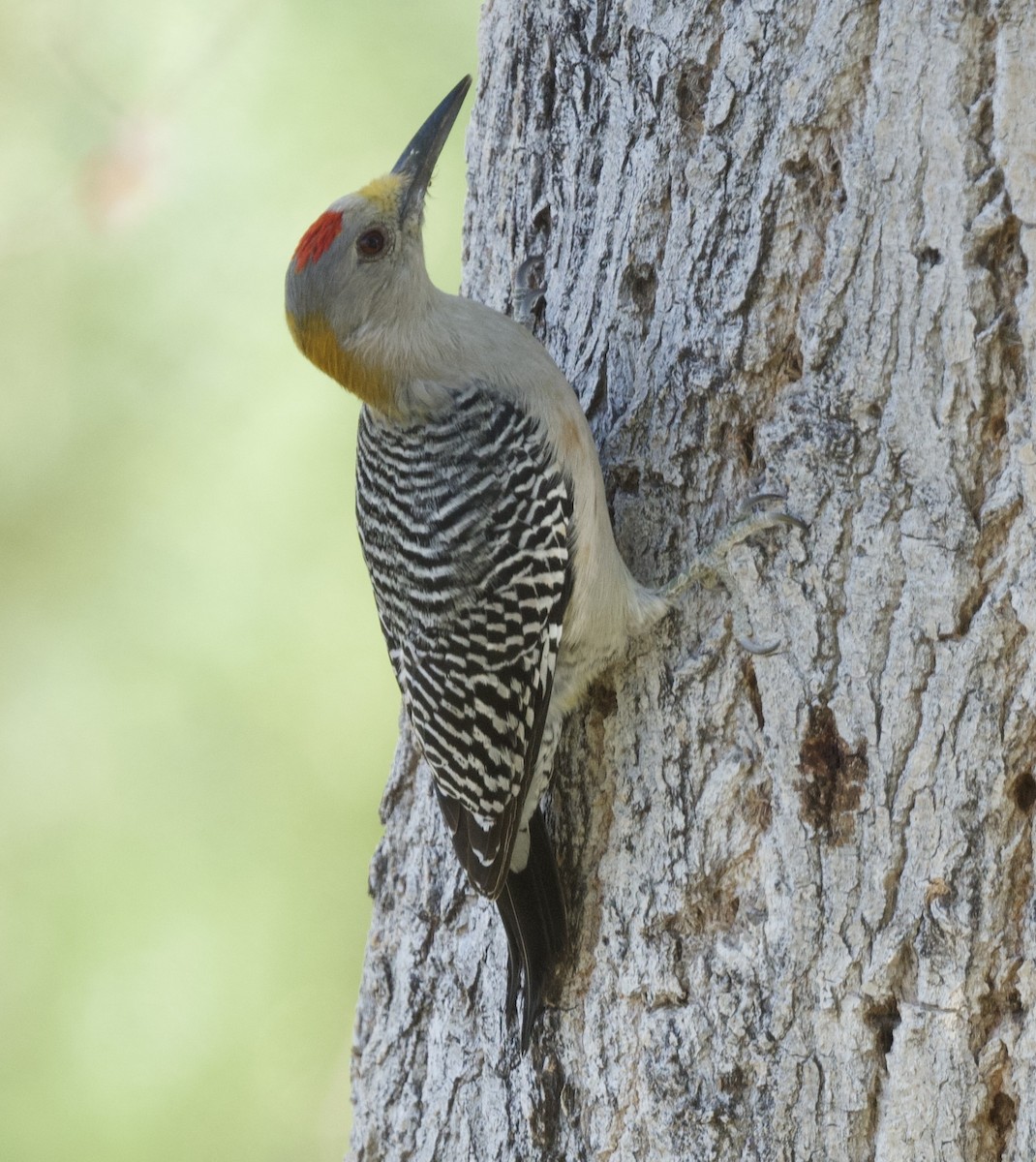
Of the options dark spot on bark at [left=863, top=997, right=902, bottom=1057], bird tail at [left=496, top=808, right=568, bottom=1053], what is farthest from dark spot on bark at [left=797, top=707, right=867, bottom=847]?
bird tail at [left=496, top=808, right=568, bottom=1053]

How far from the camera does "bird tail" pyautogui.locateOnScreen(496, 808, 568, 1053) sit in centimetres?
258

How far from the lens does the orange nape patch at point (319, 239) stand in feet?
9.16

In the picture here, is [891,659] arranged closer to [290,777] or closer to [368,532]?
[368,532]

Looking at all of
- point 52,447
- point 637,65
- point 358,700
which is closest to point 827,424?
point 637,65

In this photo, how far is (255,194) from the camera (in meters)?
5.30

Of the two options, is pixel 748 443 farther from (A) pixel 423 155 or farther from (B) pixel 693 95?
(A) pixel 423 155

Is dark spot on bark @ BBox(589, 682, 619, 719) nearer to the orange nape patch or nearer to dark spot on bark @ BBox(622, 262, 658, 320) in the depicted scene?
dark spot on bark @ BBox(622, 262, 658, 320)

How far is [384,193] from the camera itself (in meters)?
2.91

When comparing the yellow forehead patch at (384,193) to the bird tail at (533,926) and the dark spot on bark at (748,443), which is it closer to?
the dark spot on bark at (748,443)

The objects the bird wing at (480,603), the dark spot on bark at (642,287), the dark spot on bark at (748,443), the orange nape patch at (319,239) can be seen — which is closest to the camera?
the dark spot on bark at (748,443)

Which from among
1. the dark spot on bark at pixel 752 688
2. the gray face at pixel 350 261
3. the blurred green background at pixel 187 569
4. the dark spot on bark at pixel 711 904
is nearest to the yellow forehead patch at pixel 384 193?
the gray face at pixel 350 261

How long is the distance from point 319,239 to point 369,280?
6.3 inches

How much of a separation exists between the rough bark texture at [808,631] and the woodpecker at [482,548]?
0.35ft

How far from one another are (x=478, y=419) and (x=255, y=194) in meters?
3.03
